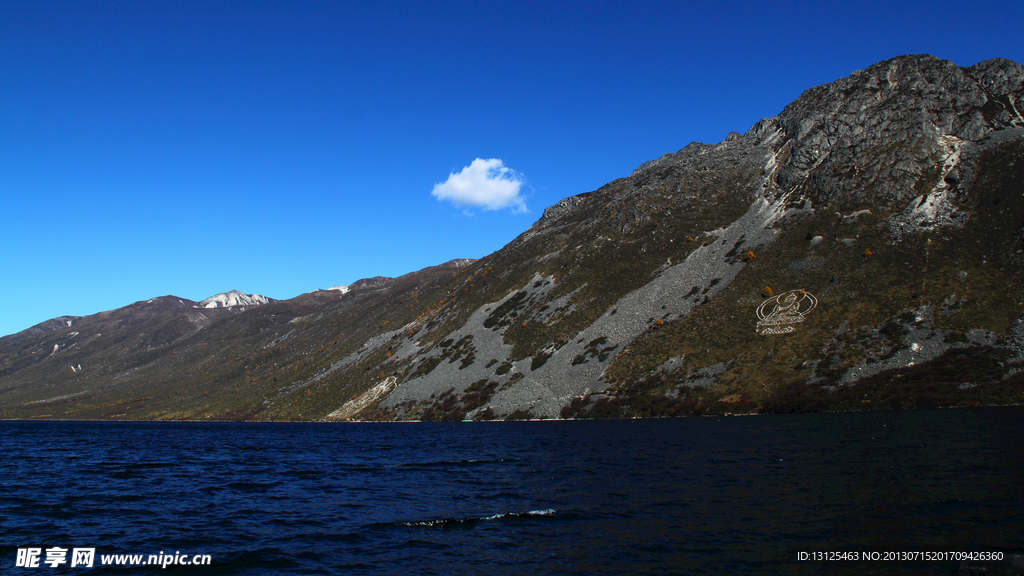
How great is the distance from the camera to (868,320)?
8138cm

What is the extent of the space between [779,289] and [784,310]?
6964 mm

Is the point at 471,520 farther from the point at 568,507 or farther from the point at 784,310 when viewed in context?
the point at 784,310

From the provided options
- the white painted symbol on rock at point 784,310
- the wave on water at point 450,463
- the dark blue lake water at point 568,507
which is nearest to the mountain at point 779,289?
the white painted symbol on rock at point 784,310

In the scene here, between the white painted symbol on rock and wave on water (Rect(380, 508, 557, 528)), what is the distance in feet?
255

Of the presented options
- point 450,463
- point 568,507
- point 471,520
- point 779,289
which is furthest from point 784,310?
point 471,520

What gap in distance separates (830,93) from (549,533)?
6394 inches

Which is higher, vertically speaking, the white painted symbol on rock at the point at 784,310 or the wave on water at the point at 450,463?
the white painted symbol on rock at the point at 784,310

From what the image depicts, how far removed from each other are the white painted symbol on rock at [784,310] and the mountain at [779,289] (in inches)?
16.2

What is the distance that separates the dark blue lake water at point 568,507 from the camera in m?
18.1

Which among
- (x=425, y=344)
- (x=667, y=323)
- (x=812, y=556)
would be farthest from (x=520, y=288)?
(x=812, y=556)

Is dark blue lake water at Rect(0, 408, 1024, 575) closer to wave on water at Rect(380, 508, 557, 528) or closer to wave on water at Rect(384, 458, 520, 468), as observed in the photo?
wave on water at Rect(380, 508, 557, 528)

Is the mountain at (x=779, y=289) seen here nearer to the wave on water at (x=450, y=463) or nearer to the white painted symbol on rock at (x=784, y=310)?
the white painted symbol on rock at (x=784, y=310)

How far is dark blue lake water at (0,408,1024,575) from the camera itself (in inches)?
712

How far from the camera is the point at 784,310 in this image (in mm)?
93125
